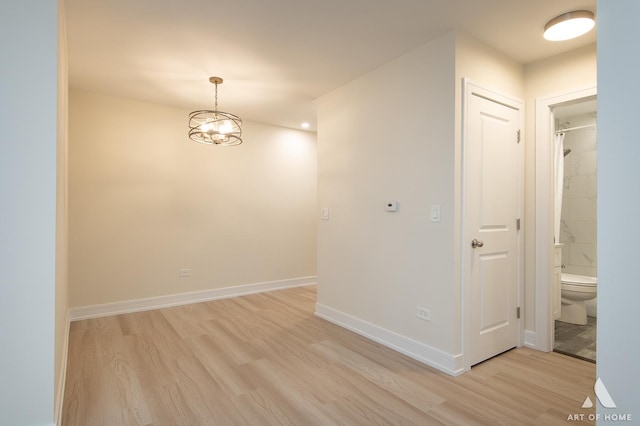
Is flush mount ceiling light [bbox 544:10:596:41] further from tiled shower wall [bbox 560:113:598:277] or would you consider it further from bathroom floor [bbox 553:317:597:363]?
bathroom floor [bbox 553:317:597:363]

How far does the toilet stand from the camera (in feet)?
11.5

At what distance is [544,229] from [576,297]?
137 cm

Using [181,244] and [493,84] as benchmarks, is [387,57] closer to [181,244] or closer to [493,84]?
[493,84]

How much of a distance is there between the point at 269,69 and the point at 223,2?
1.03 m

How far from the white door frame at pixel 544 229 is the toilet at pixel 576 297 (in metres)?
1.02

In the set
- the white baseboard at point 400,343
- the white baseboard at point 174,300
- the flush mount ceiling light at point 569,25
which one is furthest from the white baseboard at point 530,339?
the white baseboard at point 174,300

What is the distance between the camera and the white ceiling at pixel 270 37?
219 cm

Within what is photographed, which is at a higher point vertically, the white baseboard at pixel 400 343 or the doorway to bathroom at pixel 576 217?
the doorway to bathroom at pixel 576 217

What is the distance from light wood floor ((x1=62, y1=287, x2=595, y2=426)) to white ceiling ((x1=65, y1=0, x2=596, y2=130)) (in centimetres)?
263

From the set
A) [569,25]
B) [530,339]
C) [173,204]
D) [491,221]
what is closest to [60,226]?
[173,204]

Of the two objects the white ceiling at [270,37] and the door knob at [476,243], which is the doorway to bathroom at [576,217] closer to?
the door knob at [476,243]

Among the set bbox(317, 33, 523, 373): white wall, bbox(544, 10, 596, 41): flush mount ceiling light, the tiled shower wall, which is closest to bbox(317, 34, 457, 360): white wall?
bbox(317, 33, 523, 373): white wall

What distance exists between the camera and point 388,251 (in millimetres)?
3002

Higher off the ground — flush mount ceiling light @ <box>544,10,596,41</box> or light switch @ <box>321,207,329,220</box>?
flush mount ceiling light @ <box>544,10,596,41</box>
